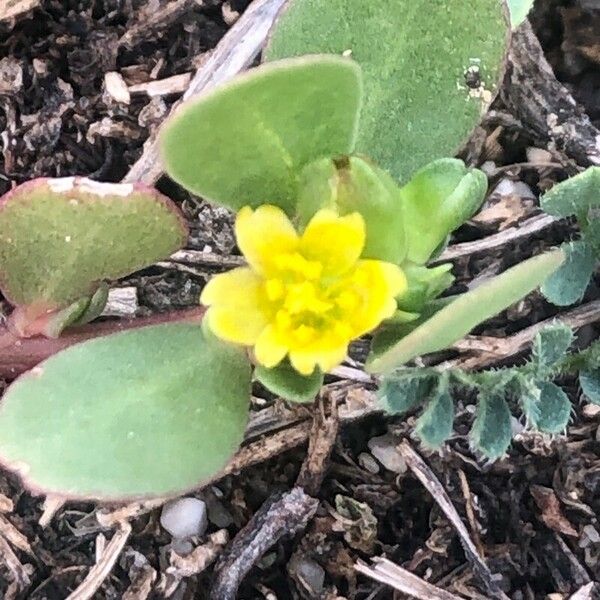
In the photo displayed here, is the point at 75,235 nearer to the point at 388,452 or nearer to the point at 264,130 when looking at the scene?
the point at 264,130

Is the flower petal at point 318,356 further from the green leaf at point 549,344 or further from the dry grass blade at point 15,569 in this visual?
the dry grass blade at point 15,569

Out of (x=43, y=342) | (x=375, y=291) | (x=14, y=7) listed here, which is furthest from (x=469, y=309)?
(x=14, y=7)

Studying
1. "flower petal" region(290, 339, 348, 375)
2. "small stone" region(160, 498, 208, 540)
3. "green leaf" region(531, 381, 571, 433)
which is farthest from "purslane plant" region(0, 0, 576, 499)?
"small stone" region(160, 498, 208, 540)

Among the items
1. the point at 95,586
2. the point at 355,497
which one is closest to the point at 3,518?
the point at 95,586

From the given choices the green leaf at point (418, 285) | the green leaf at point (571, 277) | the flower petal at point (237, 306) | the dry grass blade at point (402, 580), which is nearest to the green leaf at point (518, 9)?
the green leaf at point (571, 277)

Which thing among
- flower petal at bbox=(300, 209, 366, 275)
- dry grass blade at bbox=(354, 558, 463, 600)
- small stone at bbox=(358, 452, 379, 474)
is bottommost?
dry grass blade at bbox=(354, 558, 463, 600)

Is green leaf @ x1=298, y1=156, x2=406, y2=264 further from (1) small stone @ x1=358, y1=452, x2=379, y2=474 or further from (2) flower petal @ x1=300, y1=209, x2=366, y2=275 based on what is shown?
(1) small stone @ x1=358, y1=452, x2=379, y2=474
